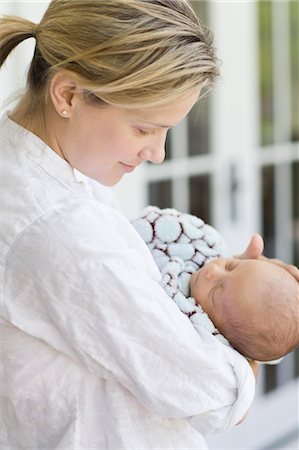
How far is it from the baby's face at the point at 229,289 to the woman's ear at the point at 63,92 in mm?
464

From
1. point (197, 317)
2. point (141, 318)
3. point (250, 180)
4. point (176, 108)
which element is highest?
point (176, 108)

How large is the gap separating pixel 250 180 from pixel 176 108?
2.12 m

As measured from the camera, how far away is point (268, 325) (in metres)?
1.68

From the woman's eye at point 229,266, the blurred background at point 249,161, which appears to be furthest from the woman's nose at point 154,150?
the blurred background at point 249,161

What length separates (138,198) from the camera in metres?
2.89

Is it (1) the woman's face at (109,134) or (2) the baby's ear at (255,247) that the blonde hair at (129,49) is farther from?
(2) the baby's ear at (255,247)

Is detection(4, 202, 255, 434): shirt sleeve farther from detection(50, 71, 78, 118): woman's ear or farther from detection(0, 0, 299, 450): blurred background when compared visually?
detection(0, 0, 299, 450): blurred background

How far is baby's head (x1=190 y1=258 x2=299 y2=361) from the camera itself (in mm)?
1681

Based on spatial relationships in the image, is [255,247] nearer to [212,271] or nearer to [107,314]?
[212,271]

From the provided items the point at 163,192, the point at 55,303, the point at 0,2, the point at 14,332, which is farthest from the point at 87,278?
the point at 163,192

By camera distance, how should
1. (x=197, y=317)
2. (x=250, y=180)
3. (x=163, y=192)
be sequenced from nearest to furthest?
(x=197, y=317)
(x=163, y=192)
(x=250, y=180)

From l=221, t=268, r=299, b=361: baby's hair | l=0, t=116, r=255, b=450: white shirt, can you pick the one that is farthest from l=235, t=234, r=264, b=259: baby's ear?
l=0, t=116, r=255, b=450: white shirt

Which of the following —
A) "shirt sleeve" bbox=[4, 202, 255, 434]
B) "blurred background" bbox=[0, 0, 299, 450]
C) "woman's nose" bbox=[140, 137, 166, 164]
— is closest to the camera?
"shirt sleeve" bbox=[4, 202, 255, 434]

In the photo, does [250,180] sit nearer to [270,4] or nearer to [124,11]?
[270,4]
